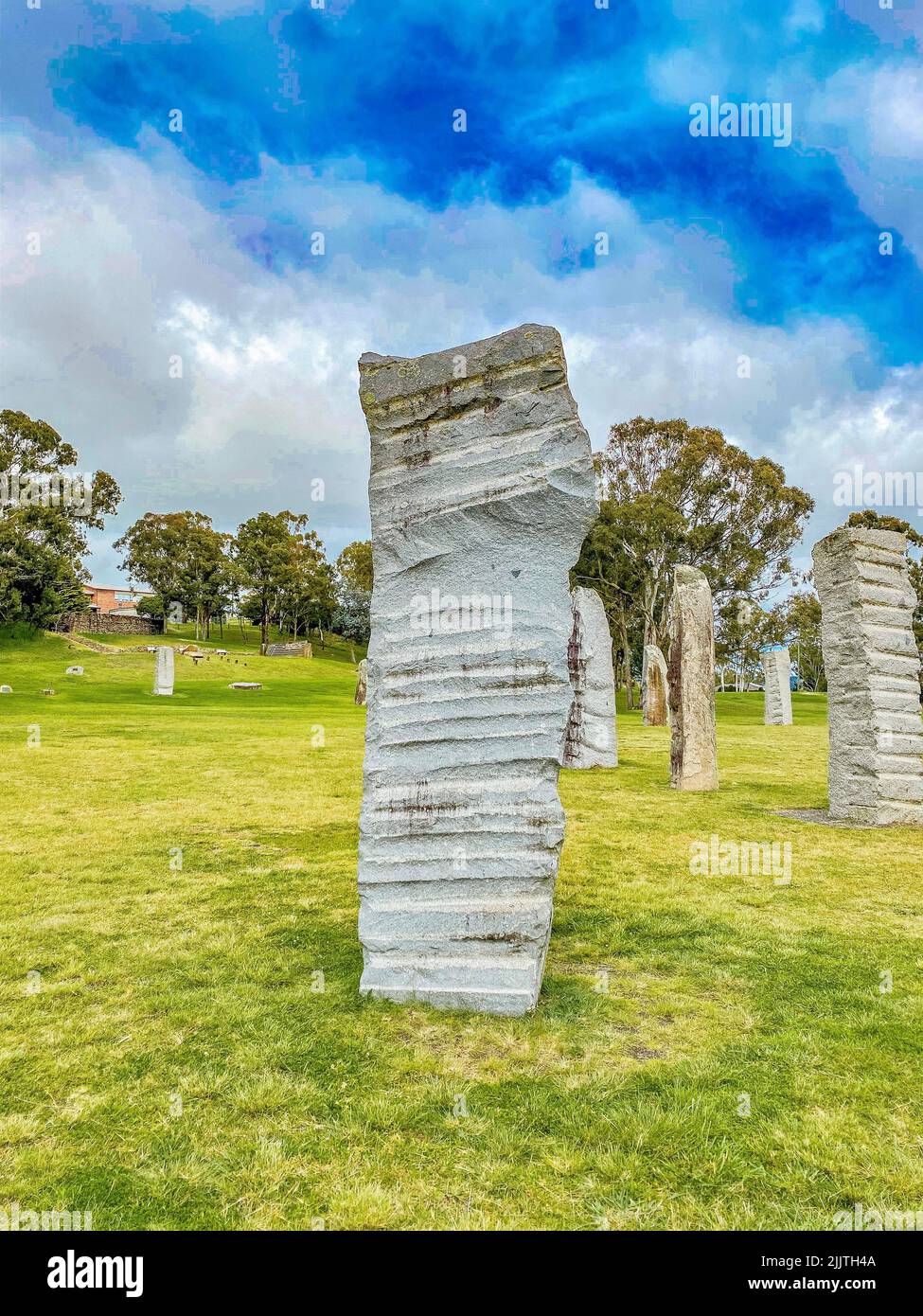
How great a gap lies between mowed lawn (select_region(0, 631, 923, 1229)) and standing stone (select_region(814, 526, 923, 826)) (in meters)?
1.00

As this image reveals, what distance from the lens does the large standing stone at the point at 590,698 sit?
534 inches

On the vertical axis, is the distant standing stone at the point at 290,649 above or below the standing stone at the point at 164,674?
above

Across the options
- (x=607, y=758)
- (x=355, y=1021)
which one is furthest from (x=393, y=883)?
(x=607, y=758)

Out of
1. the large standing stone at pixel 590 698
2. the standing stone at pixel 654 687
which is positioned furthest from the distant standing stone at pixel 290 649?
the large standing stone at pixel 590 698

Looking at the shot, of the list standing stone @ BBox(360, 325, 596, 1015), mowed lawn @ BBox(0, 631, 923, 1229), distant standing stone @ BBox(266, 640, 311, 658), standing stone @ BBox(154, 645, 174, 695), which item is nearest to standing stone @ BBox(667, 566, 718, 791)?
mowed lawn @ BBox(0, 631, 923, 1229)

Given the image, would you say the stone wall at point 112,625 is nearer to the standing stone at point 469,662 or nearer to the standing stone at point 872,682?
the standing stone at point 872,682

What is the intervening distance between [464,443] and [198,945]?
3321mm

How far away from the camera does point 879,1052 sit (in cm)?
343

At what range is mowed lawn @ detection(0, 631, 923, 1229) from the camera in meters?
2.51

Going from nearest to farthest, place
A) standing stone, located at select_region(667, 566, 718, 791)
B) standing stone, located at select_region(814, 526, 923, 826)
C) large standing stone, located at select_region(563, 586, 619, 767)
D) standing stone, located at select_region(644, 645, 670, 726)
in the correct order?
1. standing stone, located at select_region(814, 526, 923, 826)
2. standing stone, located at select_region(667, 566, 718, 791)
3. large standing stone, located at select_region(563, 586, 619, 767)
4. standing stone, located at select_region(644, 645, 670, 726)

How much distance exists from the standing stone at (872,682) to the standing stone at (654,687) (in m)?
13.9

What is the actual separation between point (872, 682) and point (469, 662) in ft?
20.4

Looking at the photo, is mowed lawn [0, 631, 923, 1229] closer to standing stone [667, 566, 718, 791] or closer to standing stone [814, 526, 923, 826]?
standing stone [814, 526, 923, 826]
